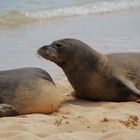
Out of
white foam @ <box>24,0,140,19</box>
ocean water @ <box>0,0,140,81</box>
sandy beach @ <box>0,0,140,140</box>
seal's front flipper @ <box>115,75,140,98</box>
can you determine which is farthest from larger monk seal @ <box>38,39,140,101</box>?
white foam @ <box>24,0,140,19</box>

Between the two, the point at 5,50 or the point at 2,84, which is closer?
the point at 2,84

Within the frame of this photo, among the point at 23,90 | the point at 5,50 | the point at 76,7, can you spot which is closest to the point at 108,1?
the point at 76,7

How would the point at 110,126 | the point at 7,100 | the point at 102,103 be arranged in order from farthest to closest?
the point at 102,103
the point at 7,100
the point at 110,126

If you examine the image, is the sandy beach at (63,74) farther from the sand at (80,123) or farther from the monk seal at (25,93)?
the monk seal at (25,93)

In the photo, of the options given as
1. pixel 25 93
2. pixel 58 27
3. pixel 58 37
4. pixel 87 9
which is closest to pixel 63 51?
pixel 25 93

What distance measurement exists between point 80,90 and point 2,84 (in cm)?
136

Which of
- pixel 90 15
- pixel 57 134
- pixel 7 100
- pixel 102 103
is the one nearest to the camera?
pixel 57 134

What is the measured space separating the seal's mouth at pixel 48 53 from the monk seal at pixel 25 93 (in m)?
0.52

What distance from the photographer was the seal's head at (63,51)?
5.84m

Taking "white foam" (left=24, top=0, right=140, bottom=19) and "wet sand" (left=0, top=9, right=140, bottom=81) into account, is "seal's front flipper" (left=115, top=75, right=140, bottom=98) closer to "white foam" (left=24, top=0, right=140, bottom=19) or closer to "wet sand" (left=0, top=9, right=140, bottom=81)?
"wet sand" (left=0, top=9, right=140, bottom=81)

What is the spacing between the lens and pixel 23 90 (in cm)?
498

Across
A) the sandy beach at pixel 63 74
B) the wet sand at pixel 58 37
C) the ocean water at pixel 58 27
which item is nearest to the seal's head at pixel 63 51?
the sandy beach at pixel 63 74

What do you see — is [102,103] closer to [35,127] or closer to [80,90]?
[80,90]

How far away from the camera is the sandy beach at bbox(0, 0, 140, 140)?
4121 millimetres
